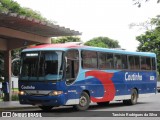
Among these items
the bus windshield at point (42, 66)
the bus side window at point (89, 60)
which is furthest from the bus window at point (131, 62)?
the bus windshield at point (42, 66)

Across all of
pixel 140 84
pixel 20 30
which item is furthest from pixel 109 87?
pixel 20 30

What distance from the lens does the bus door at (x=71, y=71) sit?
17844mm

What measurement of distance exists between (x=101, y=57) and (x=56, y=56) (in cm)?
355

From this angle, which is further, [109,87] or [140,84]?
[140,84]

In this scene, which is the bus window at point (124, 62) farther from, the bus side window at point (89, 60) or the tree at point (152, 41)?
the tree at point (152, 41)

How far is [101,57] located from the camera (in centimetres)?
2055

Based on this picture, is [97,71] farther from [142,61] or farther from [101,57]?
[142,61]

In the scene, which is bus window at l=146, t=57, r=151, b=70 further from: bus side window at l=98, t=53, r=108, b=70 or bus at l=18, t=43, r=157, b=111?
bus side window at l=98, t=53, r=108, b=70

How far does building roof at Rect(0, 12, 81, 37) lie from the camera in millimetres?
20175

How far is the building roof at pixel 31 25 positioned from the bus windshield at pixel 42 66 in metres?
2.68

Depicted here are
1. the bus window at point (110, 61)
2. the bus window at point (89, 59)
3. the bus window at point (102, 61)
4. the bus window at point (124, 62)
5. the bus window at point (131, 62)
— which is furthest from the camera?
the bus window at point (131, 62)

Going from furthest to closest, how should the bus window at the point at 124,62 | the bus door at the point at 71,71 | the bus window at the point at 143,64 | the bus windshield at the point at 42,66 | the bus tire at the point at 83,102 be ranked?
the bus window at the point at 143,64
the bus window at the point at 124,62
the bus tire at the point at 83,102
the bus door at the point at 71,71
the bus windshield at the point at 42,66

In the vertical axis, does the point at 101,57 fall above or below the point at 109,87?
above

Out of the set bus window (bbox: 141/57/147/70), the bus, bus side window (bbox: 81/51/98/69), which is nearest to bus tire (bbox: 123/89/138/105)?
the bus
